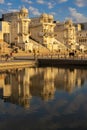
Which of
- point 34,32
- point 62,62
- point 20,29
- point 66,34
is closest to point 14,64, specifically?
point 62,62

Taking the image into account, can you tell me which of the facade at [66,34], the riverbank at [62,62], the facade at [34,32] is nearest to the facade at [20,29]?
the facade at [34,32]

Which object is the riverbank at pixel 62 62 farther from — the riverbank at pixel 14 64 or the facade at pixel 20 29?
the facade at pixel 20 29

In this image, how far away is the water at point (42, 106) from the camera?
53.9 ft

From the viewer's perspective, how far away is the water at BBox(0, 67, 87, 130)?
1644 centimetres

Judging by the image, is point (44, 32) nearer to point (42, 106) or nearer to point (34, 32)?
point (34, 32)

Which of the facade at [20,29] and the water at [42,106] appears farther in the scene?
the facade at [20,29]

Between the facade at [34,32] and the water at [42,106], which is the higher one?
the facade at [34,32]

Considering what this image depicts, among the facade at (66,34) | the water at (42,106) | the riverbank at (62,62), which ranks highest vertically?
the facade at (66,34)

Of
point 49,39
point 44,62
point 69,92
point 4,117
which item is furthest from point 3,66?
point 49,39

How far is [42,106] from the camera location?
20266 millimetres

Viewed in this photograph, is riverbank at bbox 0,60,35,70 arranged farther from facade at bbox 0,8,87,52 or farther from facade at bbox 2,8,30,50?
facade at bbox 2,8,30,50

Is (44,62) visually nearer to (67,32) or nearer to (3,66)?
(3,66)

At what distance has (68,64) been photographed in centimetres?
5525

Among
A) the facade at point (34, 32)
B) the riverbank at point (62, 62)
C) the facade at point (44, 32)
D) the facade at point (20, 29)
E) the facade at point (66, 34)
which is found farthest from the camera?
the facade at point (66, 34)
